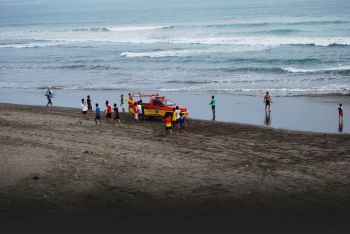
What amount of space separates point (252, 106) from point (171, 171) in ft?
46.7

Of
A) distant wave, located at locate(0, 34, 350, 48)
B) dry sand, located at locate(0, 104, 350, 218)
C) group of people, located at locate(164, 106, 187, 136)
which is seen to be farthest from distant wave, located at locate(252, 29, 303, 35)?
group of people, located at locate(164, 106, 187, 136)

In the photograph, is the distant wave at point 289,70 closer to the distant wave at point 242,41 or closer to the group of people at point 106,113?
the distant wave at point 242,41

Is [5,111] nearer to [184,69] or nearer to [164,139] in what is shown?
[164,139]

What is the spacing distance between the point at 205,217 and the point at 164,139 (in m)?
8.30

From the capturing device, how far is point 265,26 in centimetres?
8400

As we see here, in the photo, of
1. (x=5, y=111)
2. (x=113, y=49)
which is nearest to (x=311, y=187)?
(x=5, y=111)

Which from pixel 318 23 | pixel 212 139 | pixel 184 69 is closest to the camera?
pixel 212 139

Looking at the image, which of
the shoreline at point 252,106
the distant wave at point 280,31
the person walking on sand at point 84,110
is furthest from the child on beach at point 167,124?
the distant wave at point 280,31

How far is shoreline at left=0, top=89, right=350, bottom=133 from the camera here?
25875 millimetres

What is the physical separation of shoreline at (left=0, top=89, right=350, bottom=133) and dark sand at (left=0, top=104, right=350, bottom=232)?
2.50 m

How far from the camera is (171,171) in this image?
17438 millimetres

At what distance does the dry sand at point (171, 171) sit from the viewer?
48.5ft

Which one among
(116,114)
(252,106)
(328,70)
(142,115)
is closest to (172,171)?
(116,114)

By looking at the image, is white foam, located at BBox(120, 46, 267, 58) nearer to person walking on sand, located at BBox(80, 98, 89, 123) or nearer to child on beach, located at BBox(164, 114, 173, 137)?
person walking on sand, located at BBox(80, 98, 89, 123)
